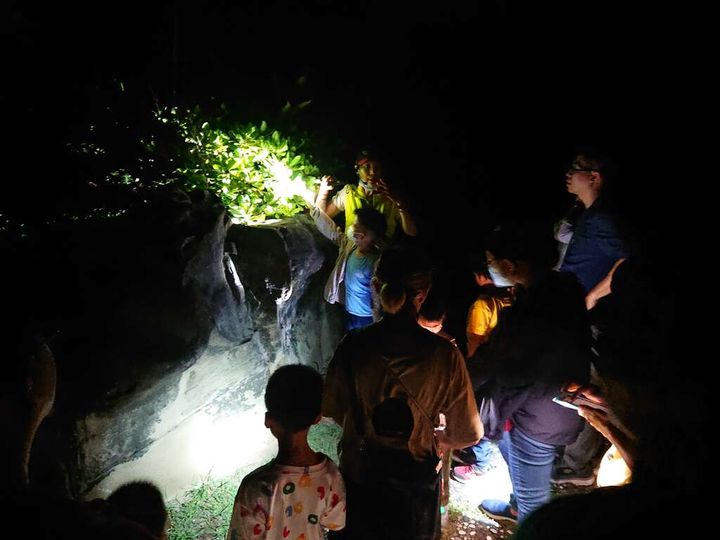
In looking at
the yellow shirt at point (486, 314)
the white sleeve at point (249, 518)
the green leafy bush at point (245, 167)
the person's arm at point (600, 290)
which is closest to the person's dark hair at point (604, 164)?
the person's arm at point (600, 290)

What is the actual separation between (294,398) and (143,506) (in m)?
1.27

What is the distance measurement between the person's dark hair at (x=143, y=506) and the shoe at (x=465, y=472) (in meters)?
2.87

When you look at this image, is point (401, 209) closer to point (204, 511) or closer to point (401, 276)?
point (401, 276)

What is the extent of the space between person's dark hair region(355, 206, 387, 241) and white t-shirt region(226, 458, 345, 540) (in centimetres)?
281

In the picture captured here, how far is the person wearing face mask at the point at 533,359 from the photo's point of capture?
9.65 feet

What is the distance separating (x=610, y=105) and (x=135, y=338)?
9033 mm

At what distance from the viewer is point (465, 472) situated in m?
4.39

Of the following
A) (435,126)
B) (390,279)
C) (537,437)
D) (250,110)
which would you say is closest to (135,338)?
(390,279)

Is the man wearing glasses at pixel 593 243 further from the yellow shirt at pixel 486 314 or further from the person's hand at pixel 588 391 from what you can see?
the person's hand at pixel 588 391

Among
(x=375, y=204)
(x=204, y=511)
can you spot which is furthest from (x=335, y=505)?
(x=375, y=204)

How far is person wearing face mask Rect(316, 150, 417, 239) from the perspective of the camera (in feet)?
16.5

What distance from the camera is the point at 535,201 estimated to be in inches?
382

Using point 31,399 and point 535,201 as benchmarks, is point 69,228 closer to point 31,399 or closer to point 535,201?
point 31,399

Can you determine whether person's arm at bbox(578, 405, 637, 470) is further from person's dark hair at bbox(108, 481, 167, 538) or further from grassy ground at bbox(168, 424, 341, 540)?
grassy ground at bbox(168, 424, 341, 540)
